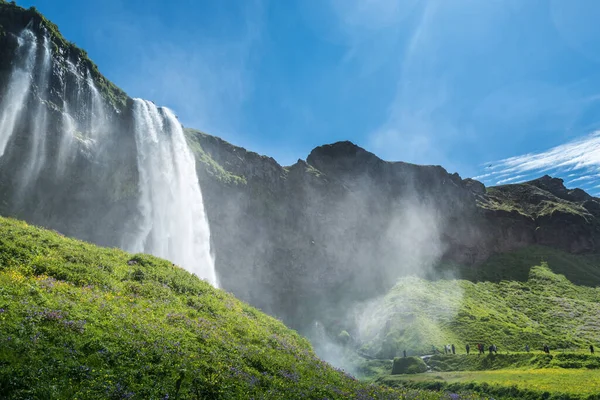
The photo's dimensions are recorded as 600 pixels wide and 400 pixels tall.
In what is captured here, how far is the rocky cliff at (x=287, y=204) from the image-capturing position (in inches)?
2510

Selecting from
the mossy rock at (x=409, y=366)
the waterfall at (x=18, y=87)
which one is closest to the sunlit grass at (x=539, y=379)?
the mossy rock at (x=409, y=366)

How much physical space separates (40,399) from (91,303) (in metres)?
7.89

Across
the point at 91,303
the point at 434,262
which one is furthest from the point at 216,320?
the point at 434,262

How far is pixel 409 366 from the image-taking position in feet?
170

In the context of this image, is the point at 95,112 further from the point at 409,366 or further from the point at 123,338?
the point at 409,366

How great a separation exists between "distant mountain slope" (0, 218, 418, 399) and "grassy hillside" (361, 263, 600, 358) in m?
48.3

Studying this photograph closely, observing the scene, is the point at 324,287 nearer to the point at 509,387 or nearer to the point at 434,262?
the point at 434,262

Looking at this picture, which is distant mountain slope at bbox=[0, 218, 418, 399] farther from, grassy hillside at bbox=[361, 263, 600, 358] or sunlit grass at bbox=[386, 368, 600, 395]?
grassy hillside at bbox=[361, 263, 600, 358]

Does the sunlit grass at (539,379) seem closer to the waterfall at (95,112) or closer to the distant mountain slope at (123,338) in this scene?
the distant mountain slope at (123,338)

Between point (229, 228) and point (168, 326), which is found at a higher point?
point (229, 228)

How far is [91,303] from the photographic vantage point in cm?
1722

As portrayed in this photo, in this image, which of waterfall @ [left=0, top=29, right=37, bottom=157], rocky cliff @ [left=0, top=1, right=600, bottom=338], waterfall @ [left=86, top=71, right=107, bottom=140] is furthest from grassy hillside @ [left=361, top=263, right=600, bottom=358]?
waterfall @ [left=0, top=29, right=37, bottom=157]

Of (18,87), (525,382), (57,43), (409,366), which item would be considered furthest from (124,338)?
(57,43)

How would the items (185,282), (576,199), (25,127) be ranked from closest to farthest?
1. (185,282)
2. (25,127)
3. (576,199)
